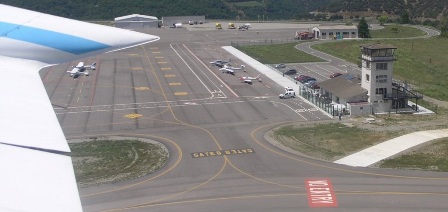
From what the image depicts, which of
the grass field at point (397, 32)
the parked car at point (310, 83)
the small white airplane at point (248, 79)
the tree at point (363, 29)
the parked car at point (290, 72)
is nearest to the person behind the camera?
the parked car at point (310, 83)

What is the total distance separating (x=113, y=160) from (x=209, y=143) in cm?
854

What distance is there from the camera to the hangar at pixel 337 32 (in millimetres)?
119875

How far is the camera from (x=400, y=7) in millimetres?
169875

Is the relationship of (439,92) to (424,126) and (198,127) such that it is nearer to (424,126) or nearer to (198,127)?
(424,126)

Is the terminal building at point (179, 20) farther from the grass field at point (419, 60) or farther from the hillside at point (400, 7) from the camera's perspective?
the grass field at point (419, 60)

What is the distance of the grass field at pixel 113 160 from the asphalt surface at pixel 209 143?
133cm

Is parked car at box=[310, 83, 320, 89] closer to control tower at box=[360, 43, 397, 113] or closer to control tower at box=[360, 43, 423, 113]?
control tower at box=[360, 43, 423, 113]

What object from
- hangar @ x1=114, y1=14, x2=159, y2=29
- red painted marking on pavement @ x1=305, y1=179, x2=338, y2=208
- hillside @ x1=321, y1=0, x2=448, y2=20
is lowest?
red painted marking on pavement @ x1=305, y1=179, x2=338, y2=208

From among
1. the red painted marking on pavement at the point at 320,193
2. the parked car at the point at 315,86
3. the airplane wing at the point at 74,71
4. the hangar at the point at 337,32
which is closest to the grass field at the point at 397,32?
the hangar at the point at 337,32

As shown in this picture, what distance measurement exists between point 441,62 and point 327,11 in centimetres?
10445

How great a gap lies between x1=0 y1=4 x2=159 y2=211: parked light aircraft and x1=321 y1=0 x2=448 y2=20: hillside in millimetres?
160486

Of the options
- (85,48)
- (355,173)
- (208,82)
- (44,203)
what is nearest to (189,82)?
(208,82)

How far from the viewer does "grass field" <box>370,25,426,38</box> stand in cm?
12338

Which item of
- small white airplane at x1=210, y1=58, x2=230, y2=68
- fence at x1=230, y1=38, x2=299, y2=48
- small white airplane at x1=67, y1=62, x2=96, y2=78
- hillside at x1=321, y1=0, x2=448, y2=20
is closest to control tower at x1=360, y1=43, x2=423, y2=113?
small white airplane at x1=210, y1=58, x2=230, y2=68
